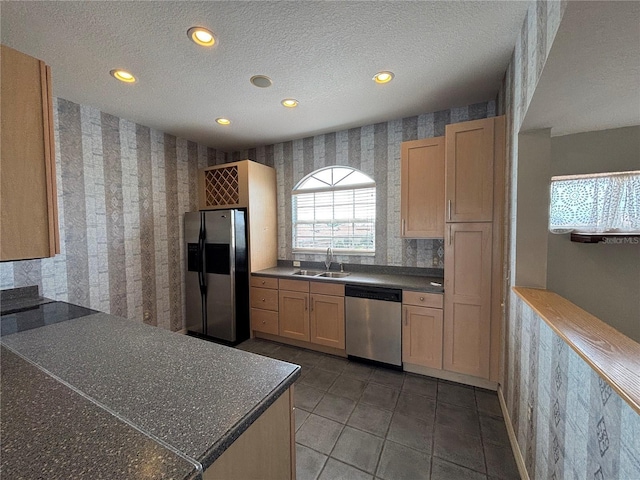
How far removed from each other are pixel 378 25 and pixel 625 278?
2.79 meters

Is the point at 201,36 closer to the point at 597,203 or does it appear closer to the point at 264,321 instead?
the point at 264,321

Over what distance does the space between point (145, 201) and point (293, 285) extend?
204 cm

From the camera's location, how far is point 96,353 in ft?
3.44

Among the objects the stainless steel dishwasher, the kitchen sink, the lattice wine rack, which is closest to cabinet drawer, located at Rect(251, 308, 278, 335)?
the kitchen sink

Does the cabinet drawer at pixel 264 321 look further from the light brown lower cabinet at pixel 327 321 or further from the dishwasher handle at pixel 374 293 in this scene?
the dishwasher handle at pixel 374 293

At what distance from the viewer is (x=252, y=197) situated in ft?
10.9

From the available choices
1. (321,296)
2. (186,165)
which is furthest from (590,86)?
(186,165)

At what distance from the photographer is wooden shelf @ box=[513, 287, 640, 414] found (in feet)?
2.22

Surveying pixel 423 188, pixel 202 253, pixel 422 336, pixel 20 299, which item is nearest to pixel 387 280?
pixel 422 336

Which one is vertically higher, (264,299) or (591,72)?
(591,72)

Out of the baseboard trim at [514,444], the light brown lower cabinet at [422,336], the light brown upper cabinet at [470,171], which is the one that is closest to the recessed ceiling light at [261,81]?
the light brown upper cabinet at [470,171]

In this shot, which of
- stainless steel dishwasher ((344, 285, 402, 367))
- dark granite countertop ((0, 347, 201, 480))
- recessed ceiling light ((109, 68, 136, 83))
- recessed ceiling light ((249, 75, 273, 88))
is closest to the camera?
dark granite countertop ((0, 347, 201, 480))

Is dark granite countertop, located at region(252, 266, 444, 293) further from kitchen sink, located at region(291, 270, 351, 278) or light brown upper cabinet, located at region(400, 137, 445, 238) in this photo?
light brown upper cabinet, located at region(400, 137, 445, 238)

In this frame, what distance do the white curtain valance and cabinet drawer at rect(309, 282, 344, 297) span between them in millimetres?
1971
